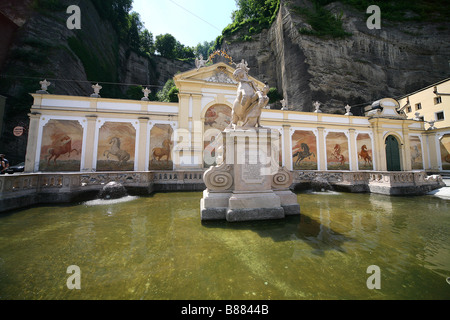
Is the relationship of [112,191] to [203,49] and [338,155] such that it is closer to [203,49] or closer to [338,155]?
[338,155]

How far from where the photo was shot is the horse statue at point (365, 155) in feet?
55.1

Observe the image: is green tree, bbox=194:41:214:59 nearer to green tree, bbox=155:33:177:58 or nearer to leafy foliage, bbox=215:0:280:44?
green tree, bbox=155:33:177:58

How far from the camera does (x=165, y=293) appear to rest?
5.64 feet

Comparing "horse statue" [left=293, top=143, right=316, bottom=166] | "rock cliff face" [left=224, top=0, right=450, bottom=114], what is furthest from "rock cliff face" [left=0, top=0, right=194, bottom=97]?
"rock cliff face" [left=224, top=0, right=450, bottom=114]

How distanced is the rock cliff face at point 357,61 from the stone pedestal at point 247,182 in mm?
22817

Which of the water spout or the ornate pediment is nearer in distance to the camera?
the water spout

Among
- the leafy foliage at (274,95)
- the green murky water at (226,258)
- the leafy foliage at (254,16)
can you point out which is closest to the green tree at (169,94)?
the leafy foliage at (274,95)

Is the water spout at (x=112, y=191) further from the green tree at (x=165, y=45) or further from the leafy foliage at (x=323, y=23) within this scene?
the green tree at (x=165, y=45)

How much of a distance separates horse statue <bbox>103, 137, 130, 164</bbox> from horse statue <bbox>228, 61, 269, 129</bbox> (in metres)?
11.4

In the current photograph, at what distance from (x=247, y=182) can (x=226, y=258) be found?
2.06 m

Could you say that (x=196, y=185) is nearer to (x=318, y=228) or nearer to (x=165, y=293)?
(x=318, y=228)

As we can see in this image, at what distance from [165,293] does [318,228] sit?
313 cm

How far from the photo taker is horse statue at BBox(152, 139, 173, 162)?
13.7 meters
